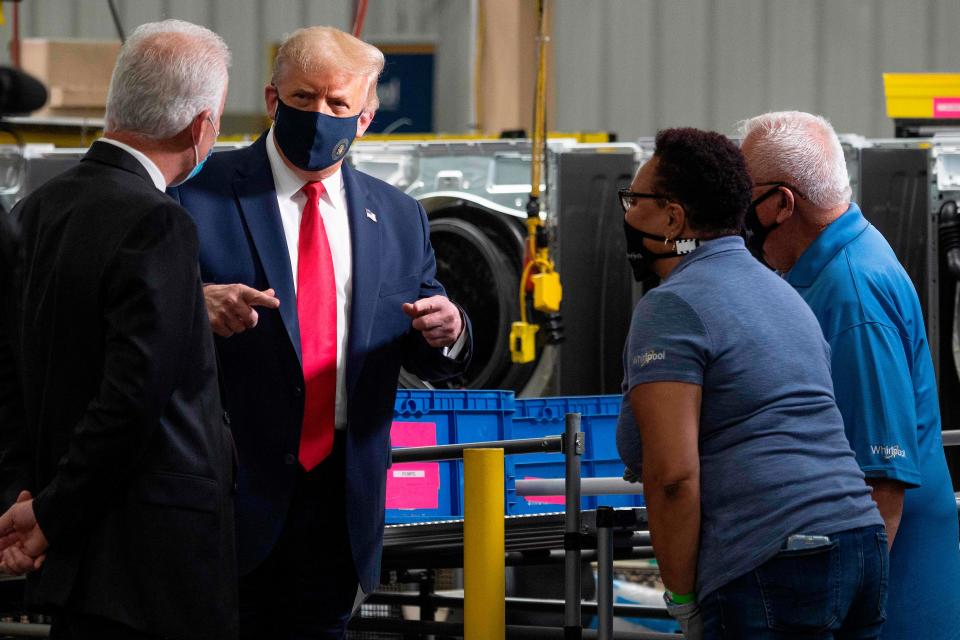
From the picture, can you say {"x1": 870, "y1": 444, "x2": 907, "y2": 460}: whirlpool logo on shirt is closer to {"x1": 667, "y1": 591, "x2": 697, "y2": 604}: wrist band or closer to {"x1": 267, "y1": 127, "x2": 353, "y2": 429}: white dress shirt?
{"x1": 667, "y1": 591, "x2": 697, "y2": 604}: wrist band

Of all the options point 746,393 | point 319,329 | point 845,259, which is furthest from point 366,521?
point 845,259

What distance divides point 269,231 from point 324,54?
338 millimetres

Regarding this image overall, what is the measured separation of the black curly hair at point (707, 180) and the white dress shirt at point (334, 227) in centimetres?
63

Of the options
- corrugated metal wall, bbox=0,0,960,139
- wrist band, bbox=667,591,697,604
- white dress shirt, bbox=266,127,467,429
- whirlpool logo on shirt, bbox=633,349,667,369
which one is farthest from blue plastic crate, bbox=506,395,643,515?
corrugated metal wall, bbox=0,0,960,139

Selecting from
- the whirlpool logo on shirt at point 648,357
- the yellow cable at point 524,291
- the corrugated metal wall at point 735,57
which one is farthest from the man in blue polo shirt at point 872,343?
the corrugated metal wall at point 735,57

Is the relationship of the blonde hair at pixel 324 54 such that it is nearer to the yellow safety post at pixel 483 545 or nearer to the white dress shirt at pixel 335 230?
the white dress shirt at pixel 335 230

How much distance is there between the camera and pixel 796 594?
5.57ft

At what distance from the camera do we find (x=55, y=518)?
168cm

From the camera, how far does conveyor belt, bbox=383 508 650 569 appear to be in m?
2.68

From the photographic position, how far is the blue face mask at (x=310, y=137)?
2.21 metres

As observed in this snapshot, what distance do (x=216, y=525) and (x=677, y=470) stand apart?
655 mm

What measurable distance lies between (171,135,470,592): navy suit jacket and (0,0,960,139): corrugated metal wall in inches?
215

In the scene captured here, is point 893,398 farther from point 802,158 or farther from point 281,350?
point 281,350

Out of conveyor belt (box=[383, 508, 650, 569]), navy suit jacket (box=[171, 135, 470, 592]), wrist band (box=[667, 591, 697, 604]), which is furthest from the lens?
conveyor belt (box=[383, 508, 650, 569])
